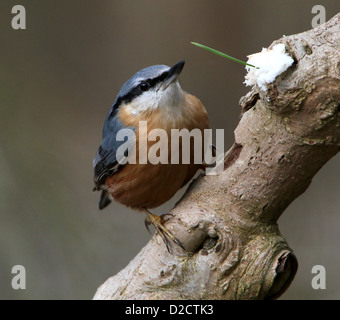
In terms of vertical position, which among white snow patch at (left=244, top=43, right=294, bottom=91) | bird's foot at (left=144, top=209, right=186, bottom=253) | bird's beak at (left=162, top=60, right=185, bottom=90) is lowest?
bird's foot at (left=144, top=209, right=186, bottom=253)

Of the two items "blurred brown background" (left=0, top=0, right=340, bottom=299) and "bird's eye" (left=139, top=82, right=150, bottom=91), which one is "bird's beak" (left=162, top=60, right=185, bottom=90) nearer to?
"bird's eye" (left=139, top=82, right=150, bottom=91)

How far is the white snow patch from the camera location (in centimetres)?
144

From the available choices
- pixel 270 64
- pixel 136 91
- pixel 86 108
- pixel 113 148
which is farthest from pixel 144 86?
pixel 86 108

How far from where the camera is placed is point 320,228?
3.63m

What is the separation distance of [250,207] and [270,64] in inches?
23.1

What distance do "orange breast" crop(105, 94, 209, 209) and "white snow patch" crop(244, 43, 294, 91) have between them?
2.25 ft

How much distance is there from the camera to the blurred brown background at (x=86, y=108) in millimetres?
3689

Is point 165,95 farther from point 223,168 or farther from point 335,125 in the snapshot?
point 335,125

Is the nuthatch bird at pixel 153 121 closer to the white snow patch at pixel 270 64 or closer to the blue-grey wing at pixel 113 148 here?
the blue-grey wing at pixel 113 148

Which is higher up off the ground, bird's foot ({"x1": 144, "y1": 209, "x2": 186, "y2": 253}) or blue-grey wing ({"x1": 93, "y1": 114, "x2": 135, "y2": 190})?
blue-grey wing ({"x1": 93, "y1": 114, "x2": 135, "y2": 190})

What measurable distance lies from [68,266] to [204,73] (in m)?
1.88

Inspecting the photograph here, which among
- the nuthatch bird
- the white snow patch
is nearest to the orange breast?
the nuthatch bird

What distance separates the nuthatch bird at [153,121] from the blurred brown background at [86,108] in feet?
5.23

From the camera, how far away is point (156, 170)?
2.12m
